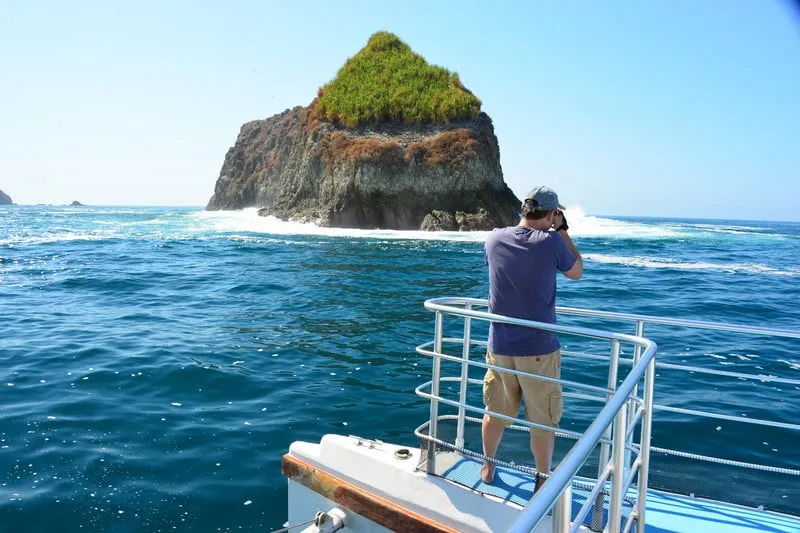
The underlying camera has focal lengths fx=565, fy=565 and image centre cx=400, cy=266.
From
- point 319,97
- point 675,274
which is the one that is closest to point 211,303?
point 675,274

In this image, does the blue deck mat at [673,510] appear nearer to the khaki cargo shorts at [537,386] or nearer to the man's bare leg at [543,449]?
the man's bare leg at [543,449]

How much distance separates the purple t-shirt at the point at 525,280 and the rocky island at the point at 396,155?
3788 centimetres

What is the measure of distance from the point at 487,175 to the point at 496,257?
136 feet

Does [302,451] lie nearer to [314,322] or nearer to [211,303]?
[314,322]

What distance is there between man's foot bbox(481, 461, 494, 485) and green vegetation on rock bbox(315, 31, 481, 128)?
1737 inches


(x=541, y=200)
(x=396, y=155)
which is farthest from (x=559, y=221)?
(x=396, y=155)

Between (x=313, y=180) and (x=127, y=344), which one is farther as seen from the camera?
(x=313, y=180)

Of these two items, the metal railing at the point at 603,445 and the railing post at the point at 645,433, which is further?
the railing post at the point at 645,433

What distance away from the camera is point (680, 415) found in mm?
6672

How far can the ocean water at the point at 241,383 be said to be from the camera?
4.77 metres

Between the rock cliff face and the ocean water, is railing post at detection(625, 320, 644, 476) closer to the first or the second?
the ocean water

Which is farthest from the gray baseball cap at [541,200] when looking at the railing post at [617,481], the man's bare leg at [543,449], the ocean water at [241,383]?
the ocean water at [241,383]

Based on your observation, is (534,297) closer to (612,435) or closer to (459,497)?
(612,435)

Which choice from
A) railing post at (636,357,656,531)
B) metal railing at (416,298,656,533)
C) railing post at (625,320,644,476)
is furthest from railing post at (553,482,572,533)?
railing post at (636,357,656,531)
